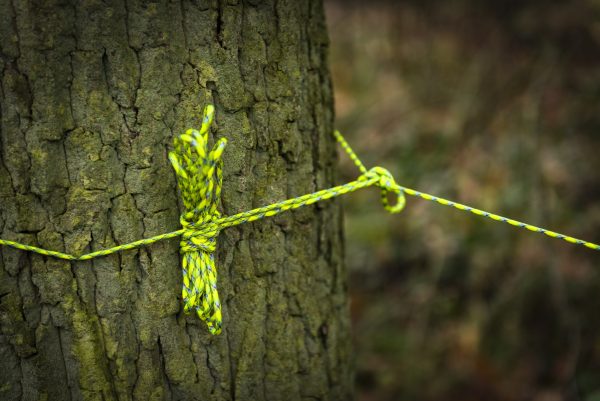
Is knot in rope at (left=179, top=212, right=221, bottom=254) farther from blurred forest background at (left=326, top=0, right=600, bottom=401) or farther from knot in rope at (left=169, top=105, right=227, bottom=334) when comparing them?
blurred forest background at (left=326, top=0, right=600, bottom=401)

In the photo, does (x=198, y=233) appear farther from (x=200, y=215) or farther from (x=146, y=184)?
(x=146, y=184)

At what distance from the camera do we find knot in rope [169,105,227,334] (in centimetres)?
100

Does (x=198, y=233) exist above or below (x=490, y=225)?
above

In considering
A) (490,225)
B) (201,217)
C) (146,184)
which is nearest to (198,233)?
(201,217)

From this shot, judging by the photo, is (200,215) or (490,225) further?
(490,225)

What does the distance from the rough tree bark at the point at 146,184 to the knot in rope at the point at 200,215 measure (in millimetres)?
51

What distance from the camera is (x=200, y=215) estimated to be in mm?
1053

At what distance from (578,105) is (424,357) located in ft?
6.19

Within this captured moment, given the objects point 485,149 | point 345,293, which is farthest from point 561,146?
point 345,293

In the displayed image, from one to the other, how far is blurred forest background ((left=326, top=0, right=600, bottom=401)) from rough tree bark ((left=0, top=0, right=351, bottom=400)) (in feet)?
5.76

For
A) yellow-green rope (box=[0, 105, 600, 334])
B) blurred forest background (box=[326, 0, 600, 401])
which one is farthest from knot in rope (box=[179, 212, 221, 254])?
blurred forest background (box=[326, 0, 600, 401])

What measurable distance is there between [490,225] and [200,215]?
2.46 meters

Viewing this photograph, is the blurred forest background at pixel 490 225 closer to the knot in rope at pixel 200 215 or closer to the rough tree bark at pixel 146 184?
the rough tree bark at pixel 146 184

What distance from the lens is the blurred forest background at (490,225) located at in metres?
2.70
